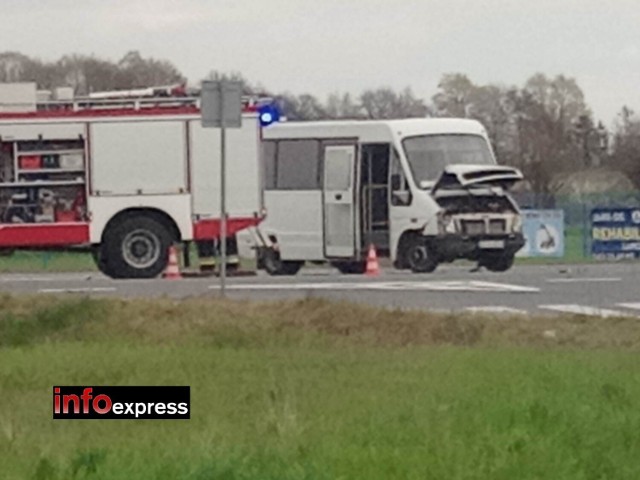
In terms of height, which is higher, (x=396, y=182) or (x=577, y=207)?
(x=396, y=182)

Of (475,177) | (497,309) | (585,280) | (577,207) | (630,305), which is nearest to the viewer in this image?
(497,309)

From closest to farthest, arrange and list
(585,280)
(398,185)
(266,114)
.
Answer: (585,280) → (266,114) → (398,185)

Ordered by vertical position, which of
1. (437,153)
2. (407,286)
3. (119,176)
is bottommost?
(407,286)

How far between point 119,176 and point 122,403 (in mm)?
19190

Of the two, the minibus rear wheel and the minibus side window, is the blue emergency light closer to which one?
the minibus side window

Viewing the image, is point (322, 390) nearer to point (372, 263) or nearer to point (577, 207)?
point (372, 263)

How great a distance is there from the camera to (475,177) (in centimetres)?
3225

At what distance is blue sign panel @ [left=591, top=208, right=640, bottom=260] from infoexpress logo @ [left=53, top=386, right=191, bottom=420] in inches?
1322

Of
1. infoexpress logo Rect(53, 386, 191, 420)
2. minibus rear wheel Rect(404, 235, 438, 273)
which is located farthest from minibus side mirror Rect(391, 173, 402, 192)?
infoexpress logo Rect(53, 386, 191, 420)

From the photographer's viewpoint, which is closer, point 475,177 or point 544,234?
point 475,177

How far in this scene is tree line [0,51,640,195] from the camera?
219 ft

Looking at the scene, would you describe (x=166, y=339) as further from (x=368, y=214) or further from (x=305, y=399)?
(x=368, y=214)

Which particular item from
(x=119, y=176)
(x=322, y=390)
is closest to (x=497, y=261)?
(x=119, y=176)

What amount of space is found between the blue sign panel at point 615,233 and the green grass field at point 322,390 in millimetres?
25632
